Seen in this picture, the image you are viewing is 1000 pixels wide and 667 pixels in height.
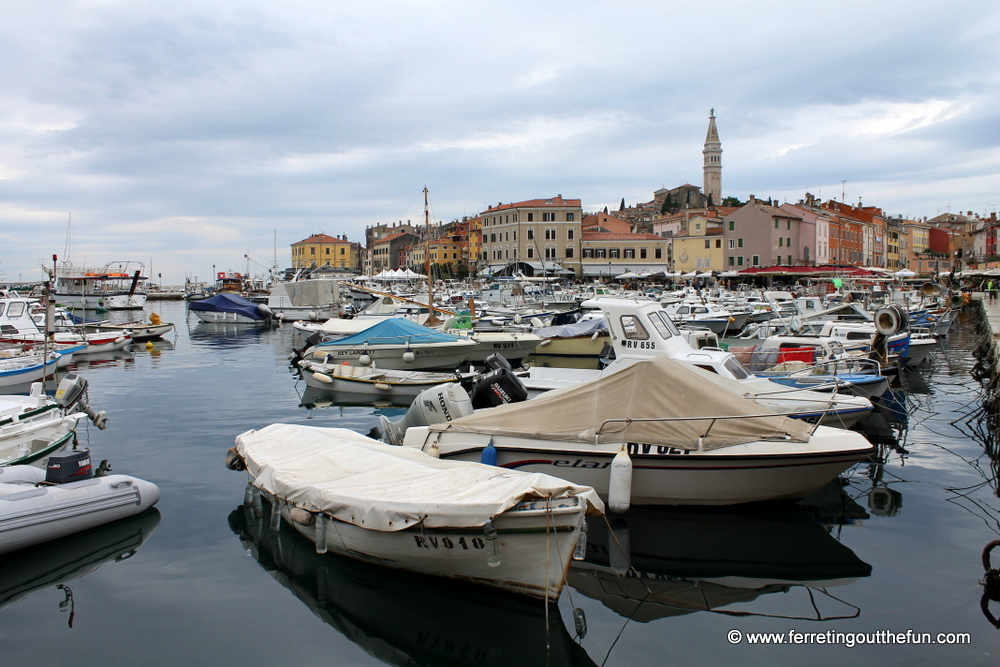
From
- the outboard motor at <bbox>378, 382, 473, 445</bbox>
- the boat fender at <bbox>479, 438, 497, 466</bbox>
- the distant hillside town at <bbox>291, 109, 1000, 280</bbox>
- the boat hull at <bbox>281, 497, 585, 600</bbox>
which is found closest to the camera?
the boat hull at <bbox>281, 497, 585, 600</bbox>

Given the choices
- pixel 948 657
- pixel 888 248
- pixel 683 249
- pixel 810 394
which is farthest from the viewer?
pixel 888 248

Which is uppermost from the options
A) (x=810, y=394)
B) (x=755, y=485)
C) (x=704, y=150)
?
(x=704, y=150)

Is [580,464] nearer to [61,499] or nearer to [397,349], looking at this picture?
[61,499]

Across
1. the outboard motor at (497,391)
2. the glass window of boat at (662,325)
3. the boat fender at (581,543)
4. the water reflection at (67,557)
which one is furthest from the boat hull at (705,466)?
the water reflection at (67,557)

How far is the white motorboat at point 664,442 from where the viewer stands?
9078 mm

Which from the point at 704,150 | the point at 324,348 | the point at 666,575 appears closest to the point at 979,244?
the point at 704,150

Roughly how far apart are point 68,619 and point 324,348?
54.3 ft

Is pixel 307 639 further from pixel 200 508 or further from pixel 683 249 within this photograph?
pixel 683 249

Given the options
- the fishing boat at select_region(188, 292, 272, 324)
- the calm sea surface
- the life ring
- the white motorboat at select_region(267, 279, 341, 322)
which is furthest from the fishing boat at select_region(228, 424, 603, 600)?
the fishing boat at select_region(188, 292, 272, 324)

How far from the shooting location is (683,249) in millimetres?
92125

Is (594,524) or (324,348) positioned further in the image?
(324,348)

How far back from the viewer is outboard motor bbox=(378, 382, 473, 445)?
37.5 ft

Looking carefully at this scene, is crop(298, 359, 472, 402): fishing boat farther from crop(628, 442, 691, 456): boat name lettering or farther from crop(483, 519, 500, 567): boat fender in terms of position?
crop(483, 519, 500, 567): boat fender

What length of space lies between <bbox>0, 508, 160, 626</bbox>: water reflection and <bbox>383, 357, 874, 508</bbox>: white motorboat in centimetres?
434
